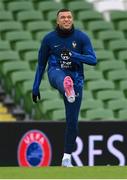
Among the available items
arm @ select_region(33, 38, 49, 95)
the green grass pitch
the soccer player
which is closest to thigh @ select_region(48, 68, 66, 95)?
the soccer player

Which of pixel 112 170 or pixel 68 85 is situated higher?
pixel 68 85

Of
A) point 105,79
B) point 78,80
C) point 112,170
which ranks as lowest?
point 105,79

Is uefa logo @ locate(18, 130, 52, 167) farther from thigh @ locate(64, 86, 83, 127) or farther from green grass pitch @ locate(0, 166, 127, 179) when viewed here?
green grass pitch @ locate(0, 166, 127, 179)

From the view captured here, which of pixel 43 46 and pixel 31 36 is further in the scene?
pixel 31 36

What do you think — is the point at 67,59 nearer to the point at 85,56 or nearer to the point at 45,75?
the point at 85,56

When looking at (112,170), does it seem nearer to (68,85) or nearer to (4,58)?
(68,85)

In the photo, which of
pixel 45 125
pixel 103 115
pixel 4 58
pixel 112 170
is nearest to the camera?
pixel 112 170

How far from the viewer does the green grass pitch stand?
7.63 meters

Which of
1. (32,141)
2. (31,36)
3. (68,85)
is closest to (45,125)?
(32,141)

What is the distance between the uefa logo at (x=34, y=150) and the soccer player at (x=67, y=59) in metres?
2.17

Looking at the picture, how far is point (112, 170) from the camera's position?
322 inches

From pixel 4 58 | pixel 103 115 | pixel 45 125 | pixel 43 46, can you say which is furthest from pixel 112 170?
pixel 4 58

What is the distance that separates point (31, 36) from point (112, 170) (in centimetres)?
636

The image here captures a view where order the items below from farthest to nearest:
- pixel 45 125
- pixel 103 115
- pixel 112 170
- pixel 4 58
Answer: pixel 4 58, pixel 103 115, pixel 45 125, pixel 112 170
